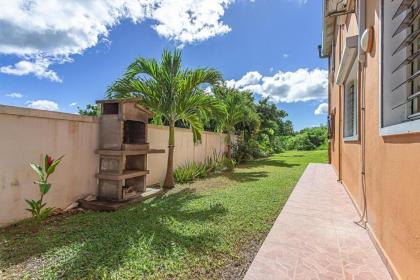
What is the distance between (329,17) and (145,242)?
382 inches

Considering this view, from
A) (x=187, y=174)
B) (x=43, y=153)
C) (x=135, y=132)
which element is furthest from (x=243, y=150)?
(x=43, y=153)

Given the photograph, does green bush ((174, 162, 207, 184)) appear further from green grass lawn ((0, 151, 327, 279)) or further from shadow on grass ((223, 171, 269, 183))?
green grass lawn ((0, 151, 327, 279))

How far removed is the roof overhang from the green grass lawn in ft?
16.6

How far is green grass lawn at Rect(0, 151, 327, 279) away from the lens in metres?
2.58

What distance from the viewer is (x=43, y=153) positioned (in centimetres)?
446

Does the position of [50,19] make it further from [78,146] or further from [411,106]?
[411,106]

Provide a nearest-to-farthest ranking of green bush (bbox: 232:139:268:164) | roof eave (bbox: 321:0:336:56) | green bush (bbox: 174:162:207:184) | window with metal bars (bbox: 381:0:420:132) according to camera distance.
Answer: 1. window with metal bars (bbox: 381:0:420:132)
2. green bush (bbox: 174:162:207:184)
3. roof eave (bbox: 321:0:336:56)
4. green bush (bbox: 232:139:268:164)

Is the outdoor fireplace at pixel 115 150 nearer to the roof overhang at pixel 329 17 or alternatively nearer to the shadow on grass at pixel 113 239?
the shadow on grass at pixel 113 239

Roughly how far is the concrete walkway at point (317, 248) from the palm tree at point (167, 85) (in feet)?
13.7

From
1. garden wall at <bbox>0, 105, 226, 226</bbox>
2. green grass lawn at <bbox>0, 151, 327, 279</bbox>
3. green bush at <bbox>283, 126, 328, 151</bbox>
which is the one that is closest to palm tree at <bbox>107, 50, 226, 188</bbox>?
garden wall at <bbox>0, 105, 226, 226</bbox>

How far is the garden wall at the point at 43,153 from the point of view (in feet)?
12.8

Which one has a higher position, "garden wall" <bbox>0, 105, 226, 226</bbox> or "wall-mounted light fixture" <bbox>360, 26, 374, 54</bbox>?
"wall-mounted light fixture" <bbox>360, 26, 374, 54</bbox>

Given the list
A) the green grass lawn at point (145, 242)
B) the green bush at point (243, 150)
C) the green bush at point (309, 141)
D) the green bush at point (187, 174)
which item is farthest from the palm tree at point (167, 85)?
the green bush at point (309, 141)

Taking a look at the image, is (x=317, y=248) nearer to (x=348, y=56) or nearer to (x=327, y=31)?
(x=348, y=56)
